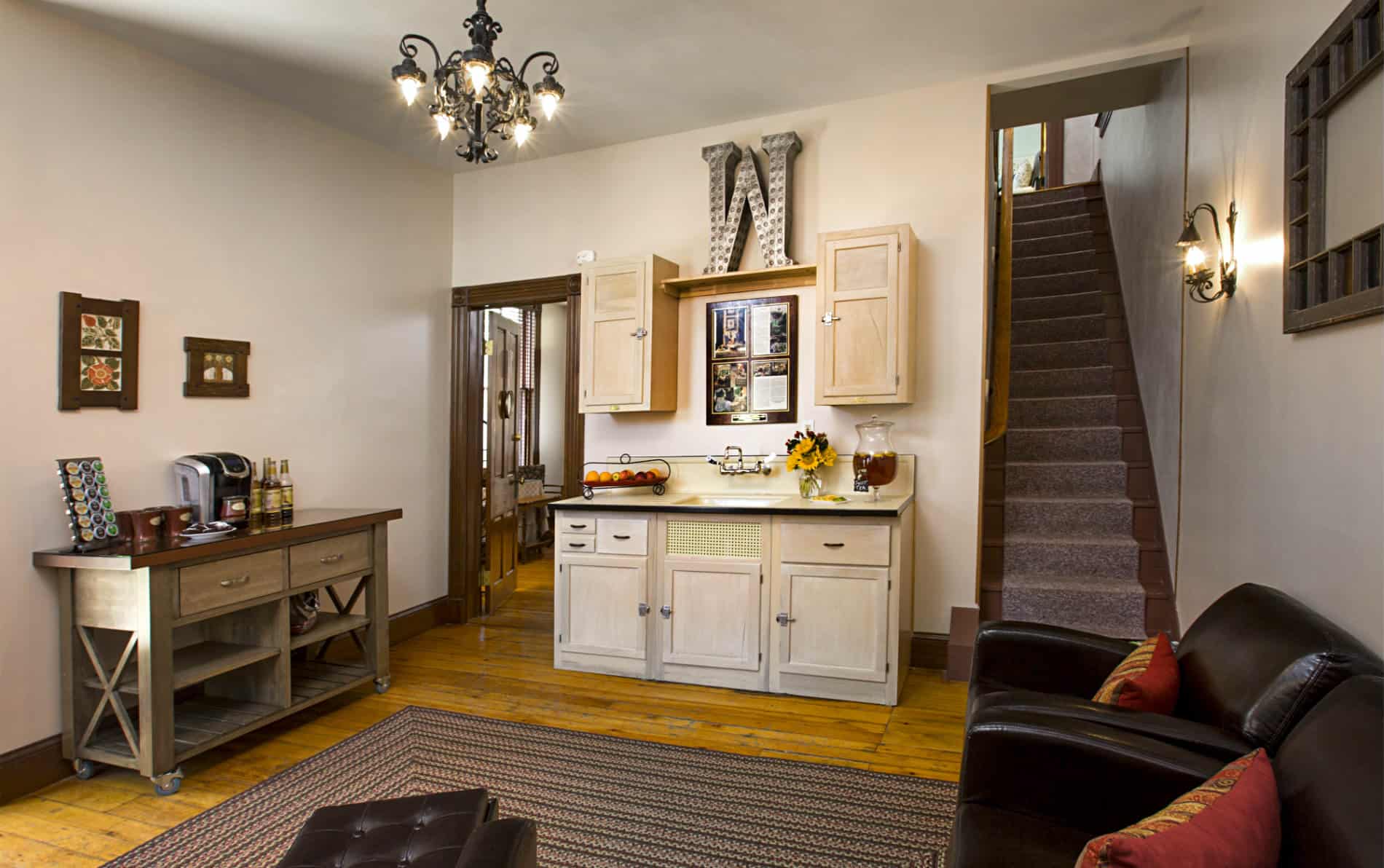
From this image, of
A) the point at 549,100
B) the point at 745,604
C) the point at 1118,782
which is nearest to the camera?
the point at 1118,782

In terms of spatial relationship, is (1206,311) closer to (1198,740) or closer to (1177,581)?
(1177,581)

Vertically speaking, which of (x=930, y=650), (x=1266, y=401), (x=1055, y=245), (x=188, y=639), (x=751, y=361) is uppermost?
(x=1055, y=245)

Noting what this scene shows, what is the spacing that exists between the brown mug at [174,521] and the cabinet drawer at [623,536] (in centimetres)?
184

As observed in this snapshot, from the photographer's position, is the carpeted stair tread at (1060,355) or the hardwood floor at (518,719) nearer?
the hardwood floor at (518,719)

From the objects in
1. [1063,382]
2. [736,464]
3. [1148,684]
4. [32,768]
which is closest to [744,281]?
[736,464]

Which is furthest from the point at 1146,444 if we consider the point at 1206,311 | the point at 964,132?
the point at 964,132

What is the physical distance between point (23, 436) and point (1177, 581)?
500 cm

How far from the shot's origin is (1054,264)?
6.08 m

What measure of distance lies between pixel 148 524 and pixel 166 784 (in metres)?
0.96

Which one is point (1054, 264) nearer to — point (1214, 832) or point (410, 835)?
point (1214, 832)

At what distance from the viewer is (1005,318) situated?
4.80 meters

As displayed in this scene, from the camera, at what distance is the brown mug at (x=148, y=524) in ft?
9.23

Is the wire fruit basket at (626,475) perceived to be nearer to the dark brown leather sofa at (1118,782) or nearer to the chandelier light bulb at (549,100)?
the chandelier light bulb at (549,100)

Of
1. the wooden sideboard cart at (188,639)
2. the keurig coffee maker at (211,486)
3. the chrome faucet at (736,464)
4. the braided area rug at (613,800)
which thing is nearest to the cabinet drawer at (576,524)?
the chrome faucet at (736,464)
